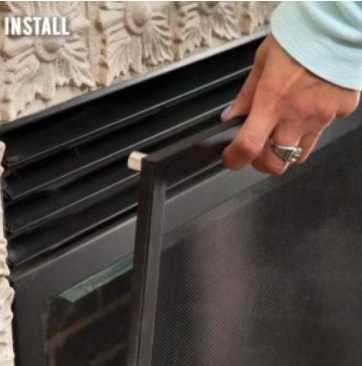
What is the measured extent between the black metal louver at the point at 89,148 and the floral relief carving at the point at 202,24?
0.03 meters

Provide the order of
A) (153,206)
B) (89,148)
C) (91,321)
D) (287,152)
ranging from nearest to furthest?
(153,206) < (287,152) < (89,148) < (91,321)

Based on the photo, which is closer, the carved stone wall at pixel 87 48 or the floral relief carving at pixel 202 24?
the carved stone wall at pixel 87 48

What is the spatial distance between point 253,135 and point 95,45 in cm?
22

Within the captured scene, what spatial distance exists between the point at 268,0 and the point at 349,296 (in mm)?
498

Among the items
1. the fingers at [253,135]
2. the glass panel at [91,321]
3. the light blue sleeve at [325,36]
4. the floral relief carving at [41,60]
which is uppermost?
the light blue sleeve at [325,36]

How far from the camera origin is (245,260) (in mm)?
819

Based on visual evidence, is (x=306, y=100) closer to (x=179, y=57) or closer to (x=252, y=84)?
(x=252, y=84)

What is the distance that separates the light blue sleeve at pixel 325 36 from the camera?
632 millimetres

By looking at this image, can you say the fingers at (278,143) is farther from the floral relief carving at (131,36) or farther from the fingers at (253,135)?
the floral relief carving at (131,36)

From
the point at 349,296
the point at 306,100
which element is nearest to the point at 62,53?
the point at 306,100

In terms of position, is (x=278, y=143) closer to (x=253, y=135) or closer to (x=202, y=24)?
(x=253, y=135)

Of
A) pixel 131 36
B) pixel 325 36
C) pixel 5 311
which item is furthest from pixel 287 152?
pixel 5 311

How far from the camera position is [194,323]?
0.76 metres

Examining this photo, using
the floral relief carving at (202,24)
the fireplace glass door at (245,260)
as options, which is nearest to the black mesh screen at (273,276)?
the fireplace glass door at (245,260)
